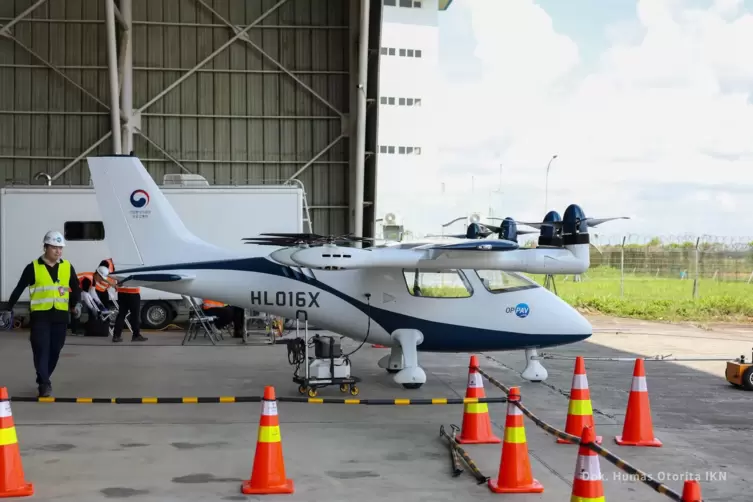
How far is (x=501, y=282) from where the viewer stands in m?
11.4

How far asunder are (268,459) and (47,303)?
4.72 metres

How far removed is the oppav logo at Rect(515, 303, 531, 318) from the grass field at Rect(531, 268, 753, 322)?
14.1 m

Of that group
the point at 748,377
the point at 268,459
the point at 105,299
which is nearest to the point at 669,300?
the point at 748,377

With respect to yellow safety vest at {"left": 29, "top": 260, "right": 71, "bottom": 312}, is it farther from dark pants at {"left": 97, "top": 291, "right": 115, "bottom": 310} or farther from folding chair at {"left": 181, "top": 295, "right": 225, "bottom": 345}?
dark pants at {"left": 97, "top": 291, "right": 115, "bottom": 310}

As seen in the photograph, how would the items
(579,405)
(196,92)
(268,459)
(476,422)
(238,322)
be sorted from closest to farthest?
(268,459), (579,405), (476,422), (238,322), (196,92)

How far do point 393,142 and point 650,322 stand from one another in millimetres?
37087

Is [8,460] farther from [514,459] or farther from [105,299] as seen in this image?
[105,299]

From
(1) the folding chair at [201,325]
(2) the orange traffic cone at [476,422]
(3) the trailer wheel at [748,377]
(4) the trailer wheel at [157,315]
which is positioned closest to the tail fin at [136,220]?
(2) the orange traffic cone at [476,422]

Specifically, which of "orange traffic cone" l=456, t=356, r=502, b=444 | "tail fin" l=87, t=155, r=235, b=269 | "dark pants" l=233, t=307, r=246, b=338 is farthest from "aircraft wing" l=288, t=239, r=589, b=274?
"dark pants" l=233, t=307, r=246, b=338

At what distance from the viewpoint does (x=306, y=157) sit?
23469 mm

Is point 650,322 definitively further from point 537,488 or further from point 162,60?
point 537,488

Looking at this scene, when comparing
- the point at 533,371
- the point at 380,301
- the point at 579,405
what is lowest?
the point at 533,371

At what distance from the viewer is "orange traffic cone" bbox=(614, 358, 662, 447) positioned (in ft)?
24.9

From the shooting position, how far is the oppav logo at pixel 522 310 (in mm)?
11156
